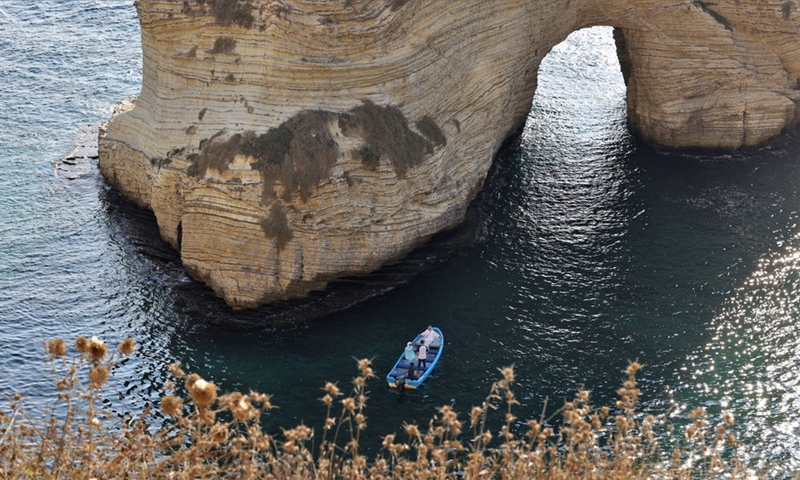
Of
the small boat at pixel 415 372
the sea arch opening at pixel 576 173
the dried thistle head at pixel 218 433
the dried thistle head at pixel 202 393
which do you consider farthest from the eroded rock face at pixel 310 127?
the dried thistle head at pixel 202 393

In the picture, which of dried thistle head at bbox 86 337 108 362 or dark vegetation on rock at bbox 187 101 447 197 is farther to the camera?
dark vegetation on rock at bbox 187 101 447 197

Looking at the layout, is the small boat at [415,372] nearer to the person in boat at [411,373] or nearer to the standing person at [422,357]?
the person in boat at [411,373]

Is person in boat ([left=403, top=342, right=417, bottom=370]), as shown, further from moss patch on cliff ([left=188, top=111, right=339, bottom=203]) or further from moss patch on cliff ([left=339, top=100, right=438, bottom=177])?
moss patch on cliff ([left=339, top=100, right=438, bottom=177])

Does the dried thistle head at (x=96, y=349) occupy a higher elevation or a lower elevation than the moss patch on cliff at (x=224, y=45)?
higher

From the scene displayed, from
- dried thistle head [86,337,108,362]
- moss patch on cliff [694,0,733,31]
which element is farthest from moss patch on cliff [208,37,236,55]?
dried thistle head [86,337,108,362]

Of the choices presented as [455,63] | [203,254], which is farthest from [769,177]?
[203,254]

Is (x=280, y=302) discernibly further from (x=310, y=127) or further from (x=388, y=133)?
(x=388, y=133)
